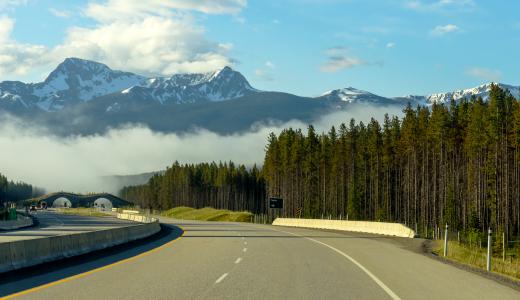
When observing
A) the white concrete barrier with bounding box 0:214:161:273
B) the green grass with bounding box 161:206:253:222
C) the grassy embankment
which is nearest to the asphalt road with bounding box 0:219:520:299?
the white concrete barrier with bounding box 0:214:161:273

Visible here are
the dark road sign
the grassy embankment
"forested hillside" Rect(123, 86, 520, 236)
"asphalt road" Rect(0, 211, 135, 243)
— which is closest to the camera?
the grassy embankment

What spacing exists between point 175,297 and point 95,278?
4408 mm

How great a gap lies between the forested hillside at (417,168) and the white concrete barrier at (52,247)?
1819 inches

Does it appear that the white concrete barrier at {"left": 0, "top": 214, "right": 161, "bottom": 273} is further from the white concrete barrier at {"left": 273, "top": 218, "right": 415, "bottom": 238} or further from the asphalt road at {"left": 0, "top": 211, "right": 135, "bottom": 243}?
the white concrete barrier at {"left": 273, "top": 218, "right": 415, "bottom": 238}

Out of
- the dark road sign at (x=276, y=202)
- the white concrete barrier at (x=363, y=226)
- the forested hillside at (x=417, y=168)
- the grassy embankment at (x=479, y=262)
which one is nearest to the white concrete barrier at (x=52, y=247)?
the grassy embankment at (x=479, y=262)

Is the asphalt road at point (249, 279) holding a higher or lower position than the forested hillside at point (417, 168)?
lower

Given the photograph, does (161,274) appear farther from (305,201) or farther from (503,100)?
(305,201)

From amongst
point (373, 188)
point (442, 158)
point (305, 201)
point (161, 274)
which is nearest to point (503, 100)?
point (442, 158)

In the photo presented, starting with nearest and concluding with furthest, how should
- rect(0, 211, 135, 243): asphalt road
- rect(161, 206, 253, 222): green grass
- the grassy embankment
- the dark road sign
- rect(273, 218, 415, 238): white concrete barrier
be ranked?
the grassy embankment
rect(0, 211, 135, 243): asphalt road
rect(273, 218, 415, 238): white concrete barrier
the dark road sign
rect(161, 206, 253, 222): green grass

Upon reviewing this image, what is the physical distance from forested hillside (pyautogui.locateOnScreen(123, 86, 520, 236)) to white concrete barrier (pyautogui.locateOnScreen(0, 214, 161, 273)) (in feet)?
152

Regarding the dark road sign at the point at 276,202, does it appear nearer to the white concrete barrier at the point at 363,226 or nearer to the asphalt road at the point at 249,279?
the white concrete barrier at the point at 363,226

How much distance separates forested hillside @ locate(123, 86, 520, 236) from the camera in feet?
262

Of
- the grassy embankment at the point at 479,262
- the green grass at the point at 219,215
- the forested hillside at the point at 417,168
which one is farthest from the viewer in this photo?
the green grass at the point at 219,215

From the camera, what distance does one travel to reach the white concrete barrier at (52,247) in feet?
62.0
